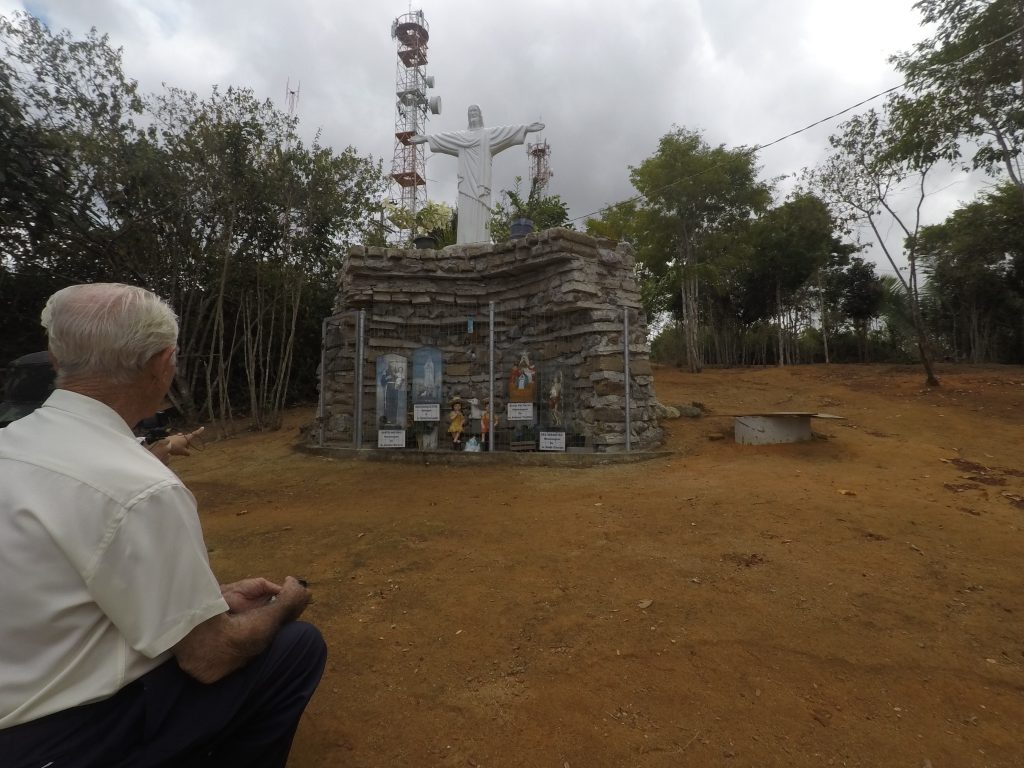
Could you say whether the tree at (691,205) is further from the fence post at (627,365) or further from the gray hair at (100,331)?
the gray hair at (100,331)

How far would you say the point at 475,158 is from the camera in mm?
9414

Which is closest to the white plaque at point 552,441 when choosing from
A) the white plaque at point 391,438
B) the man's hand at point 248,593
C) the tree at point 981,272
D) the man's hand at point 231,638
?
the white plaque at point 391,438

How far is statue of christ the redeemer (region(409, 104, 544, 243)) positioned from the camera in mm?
9367

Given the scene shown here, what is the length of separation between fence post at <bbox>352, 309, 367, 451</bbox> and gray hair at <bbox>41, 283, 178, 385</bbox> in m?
6.81

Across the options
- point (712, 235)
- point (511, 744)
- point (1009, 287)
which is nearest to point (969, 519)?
point (511, 744)

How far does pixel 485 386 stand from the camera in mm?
8422

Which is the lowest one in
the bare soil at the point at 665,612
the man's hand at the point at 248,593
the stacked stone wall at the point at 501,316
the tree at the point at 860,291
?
the bare soil at the point at 665,612

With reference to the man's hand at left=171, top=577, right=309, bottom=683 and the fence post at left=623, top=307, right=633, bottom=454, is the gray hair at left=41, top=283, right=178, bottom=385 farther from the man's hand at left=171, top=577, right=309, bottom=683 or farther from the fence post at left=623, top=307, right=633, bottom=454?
the fence post at left=623, top=307, right=633, bottom=454

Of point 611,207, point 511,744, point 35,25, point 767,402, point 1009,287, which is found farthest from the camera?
point 611,207

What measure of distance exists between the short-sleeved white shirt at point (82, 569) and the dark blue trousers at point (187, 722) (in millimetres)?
44

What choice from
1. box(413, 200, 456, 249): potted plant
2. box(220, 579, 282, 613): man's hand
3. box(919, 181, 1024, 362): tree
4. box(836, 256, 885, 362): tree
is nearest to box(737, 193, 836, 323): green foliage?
box(836, 256, 885, 362): tree

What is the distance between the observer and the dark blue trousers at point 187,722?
38.5 inches

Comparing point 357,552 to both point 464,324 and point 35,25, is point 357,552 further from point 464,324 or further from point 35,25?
point 35,25

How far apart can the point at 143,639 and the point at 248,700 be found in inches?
14.6
